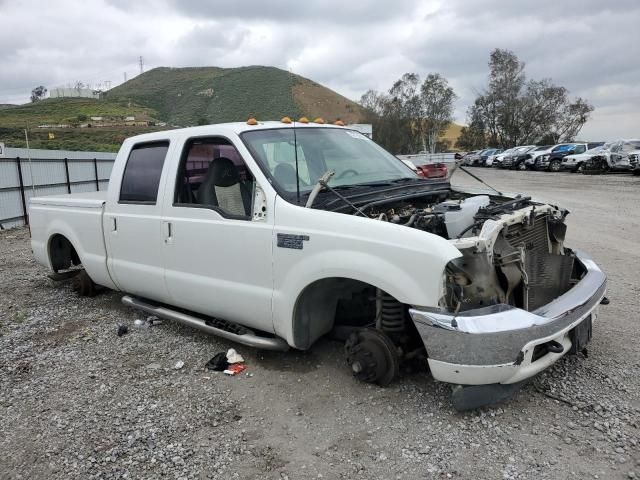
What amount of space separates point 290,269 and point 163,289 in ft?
5.21

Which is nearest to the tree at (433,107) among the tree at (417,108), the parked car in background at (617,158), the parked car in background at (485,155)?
the tree at (417,108)

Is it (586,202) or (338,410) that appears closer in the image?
(338,410)

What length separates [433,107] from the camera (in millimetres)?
75188

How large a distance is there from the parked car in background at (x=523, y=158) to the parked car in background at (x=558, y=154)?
2.33 metres

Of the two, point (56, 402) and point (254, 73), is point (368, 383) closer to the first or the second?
point (56, 402)

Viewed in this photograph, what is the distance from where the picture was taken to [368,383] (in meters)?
3.59

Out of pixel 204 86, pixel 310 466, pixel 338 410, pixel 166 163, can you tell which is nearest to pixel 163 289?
pixel 166 163

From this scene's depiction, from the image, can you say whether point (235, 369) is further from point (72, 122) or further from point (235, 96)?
point (235, 96)

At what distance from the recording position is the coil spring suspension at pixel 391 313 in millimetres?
3402

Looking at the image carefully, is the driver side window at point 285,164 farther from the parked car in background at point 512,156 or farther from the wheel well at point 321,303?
the parked car in background at point 512,156

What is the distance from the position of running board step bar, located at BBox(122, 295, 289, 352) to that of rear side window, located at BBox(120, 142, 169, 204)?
987mm

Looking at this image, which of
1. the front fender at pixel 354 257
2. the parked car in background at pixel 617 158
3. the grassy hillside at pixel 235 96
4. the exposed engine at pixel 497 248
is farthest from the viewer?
the grassy hillside at pixel 235 96

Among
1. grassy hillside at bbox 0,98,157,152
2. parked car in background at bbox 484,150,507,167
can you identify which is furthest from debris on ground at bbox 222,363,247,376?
grassy hillside at bbox 0,98,157,152

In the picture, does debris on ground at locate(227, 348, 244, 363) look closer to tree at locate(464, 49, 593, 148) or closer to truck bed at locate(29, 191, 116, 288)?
truck bed at locate(29, 191, 116, 288)
